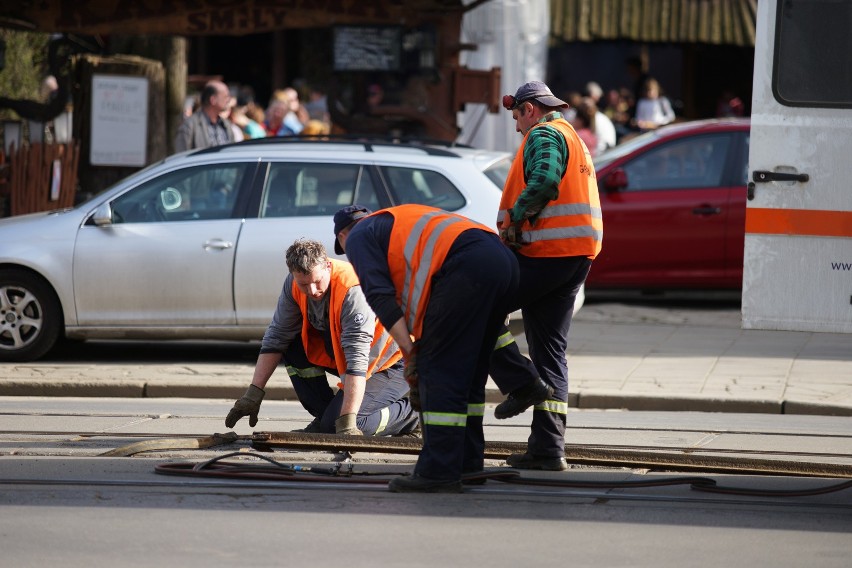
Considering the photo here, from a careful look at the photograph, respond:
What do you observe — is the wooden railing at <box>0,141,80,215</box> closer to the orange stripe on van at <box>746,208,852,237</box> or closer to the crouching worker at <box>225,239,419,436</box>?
the crouching worker at <box>225,239,419,436</box>

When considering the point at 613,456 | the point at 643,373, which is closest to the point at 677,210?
the point at 643,373

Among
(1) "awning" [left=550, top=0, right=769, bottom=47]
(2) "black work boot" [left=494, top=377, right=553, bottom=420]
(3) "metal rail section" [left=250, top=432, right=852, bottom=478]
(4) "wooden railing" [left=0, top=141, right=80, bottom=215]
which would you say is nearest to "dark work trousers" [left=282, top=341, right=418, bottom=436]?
(3) "metal rail section" [left=250, top=432, right=852, bottom=478]

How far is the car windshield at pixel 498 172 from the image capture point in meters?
10.3

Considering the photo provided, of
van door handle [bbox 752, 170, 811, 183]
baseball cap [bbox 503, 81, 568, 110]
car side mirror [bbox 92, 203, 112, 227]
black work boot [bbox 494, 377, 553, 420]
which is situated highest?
baseball cap [bbox 503, 81, 568, 110]

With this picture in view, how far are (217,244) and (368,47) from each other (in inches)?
139

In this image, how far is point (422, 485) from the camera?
620cm

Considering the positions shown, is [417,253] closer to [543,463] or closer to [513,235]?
[513,235]

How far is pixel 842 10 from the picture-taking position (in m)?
6.41

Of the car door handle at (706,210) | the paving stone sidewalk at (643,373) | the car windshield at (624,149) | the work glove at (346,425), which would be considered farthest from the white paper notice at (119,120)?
the work glove at (346,425)

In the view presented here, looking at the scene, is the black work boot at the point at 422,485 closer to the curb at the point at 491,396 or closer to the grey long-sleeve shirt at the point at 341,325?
the grey long-sleeve shirt at the point at 341,325

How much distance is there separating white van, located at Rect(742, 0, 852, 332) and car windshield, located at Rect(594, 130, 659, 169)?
23.2 ft

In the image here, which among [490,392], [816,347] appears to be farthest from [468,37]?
[490,392]

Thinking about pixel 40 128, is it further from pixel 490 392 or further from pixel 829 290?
pixel 829 290

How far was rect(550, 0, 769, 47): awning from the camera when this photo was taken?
20.0 meters
